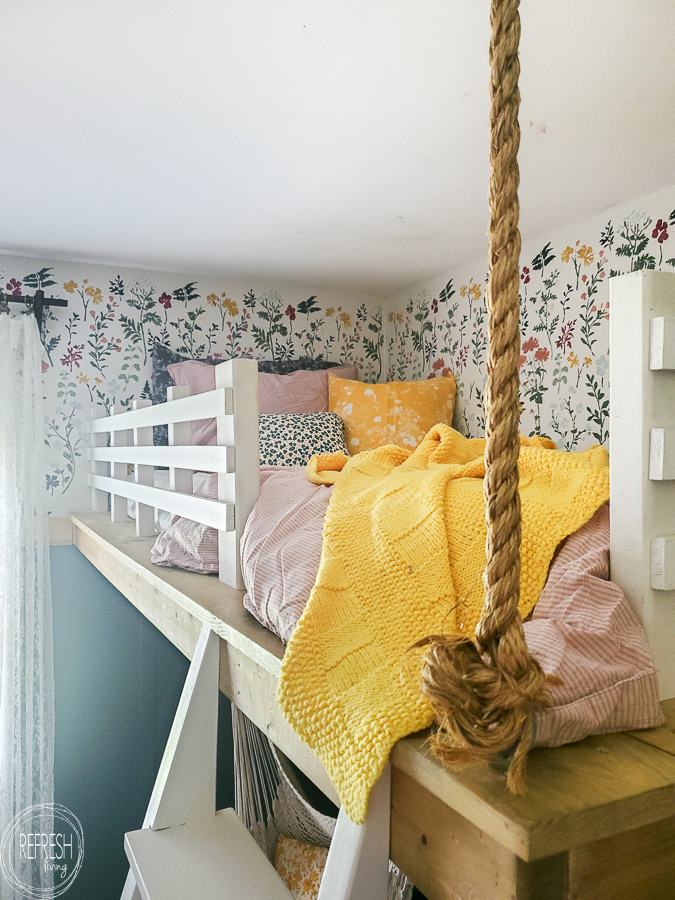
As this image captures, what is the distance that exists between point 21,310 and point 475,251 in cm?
186

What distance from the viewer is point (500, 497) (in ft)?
1.41

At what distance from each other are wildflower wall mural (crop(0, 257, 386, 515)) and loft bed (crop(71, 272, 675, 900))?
1.86 metres

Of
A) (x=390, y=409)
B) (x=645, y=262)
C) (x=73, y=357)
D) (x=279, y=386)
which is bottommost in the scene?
(x=390, y=409)

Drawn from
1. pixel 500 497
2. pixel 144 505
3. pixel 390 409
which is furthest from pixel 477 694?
pixel 390 409

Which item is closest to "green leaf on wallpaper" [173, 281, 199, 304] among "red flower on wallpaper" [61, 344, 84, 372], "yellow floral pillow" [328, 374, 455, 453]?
"red flower on wallpaper" [61, 344, 84, 372]

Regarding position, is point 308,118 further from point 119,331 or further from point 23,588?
point 23,588

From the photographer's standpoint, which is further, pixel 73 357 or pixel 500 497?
pixel 73 357

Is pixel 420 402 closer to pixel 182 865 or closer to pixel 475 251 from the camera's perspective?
pixel 475 251

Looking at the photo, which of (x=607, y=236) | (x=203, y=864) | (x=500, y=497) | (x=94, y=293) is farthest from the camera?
(x=94, y=293)

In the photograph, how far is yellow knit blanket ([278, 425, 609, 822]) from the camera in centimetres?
65

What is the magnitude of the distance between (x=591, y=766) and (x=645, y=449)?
12.9 inches

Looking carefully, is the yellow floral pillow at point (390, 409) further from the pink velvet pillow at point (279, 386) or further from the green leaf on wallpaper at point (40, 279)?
the green leaf on wallpaper at point (40, 279)

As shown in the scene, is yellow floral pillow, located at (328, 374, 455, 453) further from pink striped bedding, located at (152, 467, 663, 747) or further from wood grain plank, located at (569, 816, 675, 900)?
wood grain plank, located at (569, 816, 675, 900)

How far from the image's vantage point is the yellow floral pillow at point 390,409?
8.89 feet
